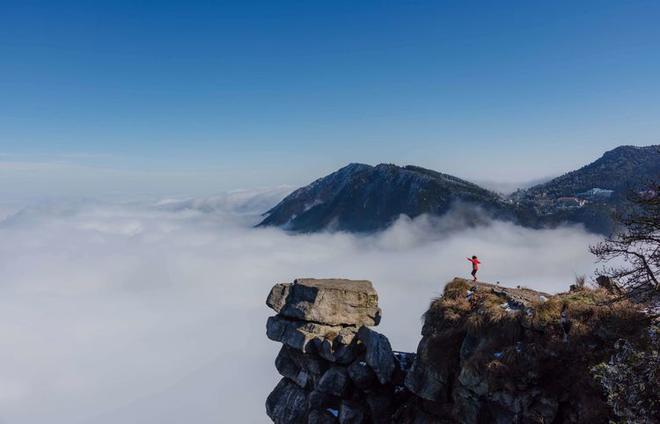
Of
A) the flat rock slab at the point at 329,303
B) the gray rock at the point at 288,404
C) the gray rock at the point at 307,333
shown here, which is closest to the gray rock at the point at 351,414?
the gray rock at the point at 307,333

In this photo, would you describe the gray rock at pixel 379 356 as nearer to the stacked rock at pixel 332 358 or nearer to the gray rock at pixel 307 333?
the stacked rock at pixel 332 358

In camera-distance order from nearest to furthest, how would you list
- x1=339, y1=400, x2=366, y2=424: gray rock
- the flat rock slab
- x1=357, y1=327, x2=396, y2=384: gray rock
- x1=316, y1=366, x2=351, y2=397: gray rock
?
1. x1=339, y1=400, x2=366, y2=424: gray rock
2. x1=357, y1=327, x2=396, y2=384: gray rock
3. x1=316, y1=366, x2=351, y2=397: gray rock
4. the flat rock slab

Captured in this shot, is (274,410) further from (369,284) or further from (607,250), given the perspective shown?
(607,250)

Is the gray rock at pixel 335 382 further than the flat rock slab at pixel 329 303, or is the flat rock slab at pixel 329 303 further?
the flat rock slab at pixel 329 303

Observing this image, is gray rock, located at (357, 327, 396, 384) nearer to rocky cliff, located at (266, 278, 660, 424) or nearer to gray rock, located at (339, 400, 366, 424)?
rocky cliff, located at (266, 278, 660, 424)

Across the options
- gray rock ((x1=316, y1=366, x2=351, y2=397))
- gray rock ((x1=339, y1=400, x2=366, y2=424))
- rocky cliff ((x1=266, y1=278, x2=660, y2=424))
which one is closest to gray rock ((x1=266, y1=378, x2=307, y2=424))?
rocky cliff ((x1=266, y1=278, x2=660, y2=424))

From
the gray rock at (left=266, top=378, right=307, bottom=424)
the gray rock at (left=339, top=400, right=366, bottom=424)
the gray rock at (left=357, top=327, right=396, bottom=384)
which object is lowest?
the gray rock at (left=266, top=378, right=307, bottom=424)

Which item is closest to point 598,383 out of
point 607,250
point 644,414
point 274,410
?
point 644,414
